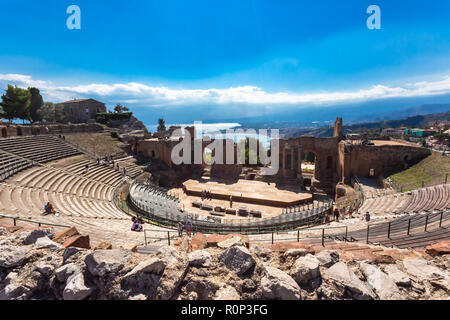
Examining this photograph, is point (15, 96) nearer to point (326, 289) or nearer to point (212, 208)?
point (212, 208)

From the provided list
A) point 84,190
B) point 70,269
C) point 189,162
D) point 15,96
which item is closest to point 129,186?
point 84,190

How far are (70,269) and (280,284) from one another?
3.01 meters

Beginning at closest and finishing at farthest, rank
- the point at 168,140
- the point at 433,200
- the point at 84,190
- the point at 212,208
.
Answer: the point at 433,200 < the point at 84,190 < the point at 212,208 < the point at 168,140

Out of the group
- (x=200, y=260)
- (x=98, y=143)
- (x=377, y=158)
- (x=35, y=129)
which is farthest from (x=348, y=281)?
(x=35, y=129)

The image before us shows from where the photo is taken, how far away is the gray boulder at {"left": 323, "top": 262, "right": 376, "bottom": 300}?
2822 millimetres

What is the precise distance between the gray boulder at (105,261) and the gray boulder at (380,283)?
3.57 m

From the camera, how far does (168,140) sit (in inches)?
1275

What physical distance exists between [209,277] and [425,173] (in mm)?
26581

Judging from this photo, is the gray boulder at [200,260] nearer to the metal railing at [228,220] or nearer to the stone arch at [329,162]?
the metal railing at [228,220]

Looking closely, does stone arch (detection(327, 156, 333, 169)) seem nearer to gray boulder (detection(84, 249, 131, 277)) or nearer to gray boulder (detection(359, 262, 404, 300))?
gray boulder (detection(359, 262, 404, 300))

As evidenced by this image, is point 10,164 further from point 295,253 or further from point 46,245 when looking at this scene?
point 295,253

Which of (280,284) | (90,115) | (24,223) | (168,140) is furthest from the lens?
(90,115)

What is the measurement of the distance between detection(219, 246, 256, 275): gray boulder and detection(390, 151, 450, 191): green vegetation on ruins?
22.1 m

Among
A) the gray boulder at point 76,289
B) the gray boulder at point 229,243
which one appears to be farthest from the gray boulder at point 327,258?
the gray boulder at point 76,289
